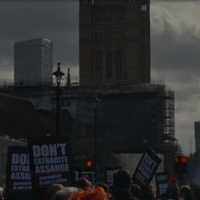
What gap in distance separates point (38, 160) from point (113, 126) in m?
72.4

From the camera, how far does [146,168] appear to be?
9.53m

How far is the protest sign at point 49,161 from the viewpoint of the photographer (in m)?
7.89

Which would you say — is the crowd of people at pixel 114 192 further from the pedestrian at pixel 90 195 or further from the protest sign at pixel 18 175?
the protest sign at pixel 18 175

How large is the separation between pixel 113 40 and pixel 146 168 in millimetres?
107552

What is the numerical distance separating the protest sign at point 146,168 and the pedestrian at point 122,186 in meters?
3.17

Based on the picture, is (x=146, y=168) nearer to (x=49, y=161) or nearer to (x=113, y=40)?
(x=49, y=161)

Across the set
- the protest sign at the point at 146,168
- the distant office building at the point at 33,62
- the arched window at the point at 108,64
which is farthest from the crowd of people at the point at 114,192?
the arched window at the point at 108,64

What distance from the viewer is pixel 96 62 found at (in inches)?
4486

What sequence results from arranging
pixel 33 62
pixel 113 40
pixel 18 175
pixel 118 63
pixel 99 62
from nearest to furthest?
pixel 18 175 → pixel 33 62 → pixel 118 63 → pixel 99 62 → pixel 113 40

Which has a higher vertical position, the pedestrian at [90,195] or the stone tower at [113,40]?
the stone tower at [113,40]

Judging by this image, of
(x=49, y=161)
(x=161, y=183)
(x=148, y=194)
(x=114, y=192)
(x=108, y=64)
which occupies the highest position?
(x=108, y=64)

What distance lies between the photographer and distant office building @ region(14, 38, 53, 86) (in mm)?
81188

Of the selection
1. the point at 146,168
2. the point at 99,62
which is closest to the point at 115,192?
the point at 146,168

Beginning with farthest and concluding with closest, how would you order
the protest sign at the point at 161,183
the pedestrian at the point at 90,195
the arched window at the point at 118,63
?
the arched window at the point at 118,63
the protest sign at the point at 161,183
the pedestrian at the point at 90,195
